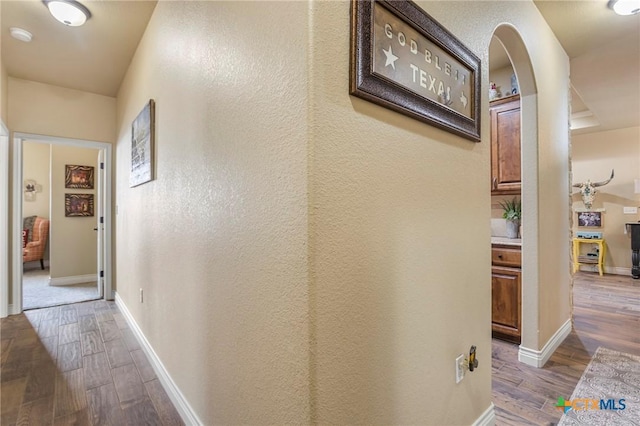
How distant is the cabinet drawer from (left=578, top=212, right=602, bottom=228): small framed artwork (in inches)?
183

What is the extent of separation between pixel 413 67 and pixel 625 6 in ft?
7.23

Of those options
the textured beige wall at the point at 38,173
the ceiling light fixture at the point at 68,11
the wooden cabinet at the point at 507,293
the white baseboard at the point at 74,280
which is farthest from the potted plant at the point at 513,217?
the textured beige wall at the point at 38,173

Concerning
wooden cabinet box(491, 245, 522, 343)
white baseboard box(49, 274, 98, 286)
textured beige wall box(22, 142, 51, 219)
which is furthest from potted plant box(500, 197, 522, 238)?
textured beige wall box(22, 142, 51, 219)

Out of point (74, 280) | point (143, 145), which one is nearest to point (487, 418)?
point (143, 145)

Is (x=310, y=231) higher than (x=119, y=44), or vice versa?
(x=119, y=44)

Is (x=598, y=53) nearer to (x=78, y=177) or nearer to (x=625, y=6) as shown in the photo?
(x=625, y=6)

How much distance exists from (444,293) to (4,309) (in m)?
4.14

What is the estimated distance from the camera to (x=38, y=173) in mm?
5660

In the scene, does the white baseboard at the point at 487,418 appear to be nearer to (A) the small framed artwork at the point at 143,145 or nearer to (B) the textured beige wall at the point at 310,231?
(B) the textured beige wall at the point at 310,231

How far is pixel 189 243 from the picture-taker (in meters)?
1.49

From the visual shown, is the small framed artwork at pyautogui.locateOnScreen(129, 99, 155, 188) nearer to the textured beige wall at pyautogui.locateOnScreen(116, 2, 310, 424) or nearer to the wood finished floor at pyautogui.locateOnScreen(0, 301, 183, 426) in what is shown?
the textured beige wall at pyautogui.locateOnScreen(116, 2, 310, 424)

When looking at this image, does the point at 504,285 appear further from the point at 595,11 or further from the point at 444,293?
the point at 595,11

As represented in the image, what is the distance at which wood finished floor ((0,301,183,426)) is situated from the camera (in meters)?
1.61

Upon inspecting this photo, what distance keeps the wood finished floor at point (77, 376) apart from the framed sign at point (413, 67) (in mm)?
1831
